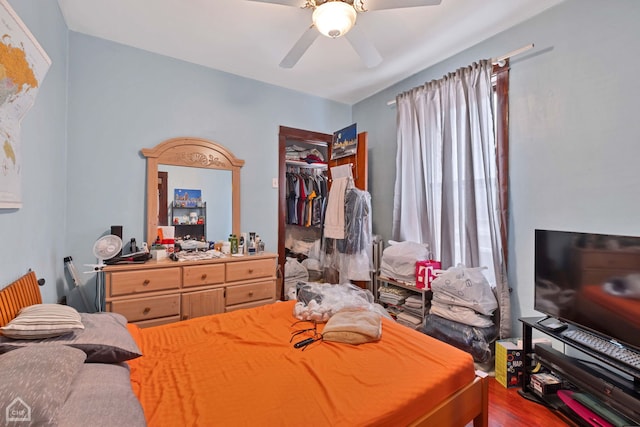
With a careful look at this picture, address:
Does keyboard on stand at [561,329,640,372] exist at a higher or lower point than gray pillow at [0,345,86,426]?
lower

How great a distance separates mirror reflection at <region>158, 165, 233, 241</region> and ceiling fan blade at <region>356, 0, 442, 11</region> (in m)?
2.00

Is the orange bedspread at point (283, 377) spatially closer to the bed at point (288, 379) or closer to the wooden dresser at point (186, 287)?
the bed at point (288, 379)

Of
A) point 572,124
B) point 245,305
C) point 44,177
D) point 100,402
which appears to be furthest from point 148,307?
point 572,124

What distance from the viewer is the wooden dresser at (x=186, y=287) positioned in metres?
2.09

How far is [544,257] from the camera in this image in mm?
1876

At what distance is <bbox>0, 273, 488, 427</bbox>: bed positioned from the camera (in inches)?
37.5

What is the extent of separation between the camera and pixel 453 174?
261 centimetres

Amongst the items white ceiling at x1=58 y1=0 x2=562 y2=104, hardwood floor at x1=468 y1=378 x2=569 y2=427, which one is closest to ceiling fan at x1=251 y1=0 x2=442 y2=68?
white ceiling at x1=58 y1=0 x2=562 y2=104

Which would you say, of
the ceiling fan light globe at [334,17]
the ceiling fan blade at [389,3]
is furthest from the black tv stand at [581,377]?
the ceiling fan light globe at [334,17]

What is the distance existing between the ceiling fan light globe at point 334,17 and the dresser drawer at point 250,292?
2139 millimetres

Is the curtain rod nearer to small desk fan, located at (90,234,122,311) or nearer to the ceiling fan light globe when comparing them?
the ceiling fan light globe

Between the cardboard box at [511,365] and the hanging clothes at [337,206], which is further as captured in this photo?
the hanging clothes at [337,206]

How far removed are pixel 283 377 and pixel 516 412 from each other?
1.55 meters

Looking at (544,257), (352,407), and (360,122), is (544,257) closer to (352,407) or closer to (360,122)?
(352,407)
